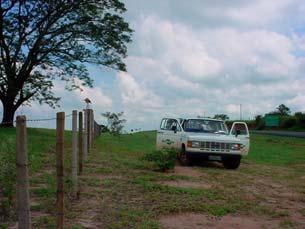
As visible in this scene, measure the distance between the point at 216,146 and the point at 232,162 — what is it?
0.81m

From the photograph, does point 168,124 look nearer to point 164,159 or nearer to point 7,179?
point 164,159

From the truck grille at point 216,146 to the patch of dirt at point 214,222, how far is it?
8436mm

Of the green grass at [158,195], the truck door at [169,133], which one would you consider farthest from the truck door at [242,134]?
the green grass at [158,195]

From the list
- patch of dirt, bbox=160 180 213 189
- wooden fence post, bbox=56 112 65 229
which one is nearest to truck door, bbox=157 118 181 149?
patch of dirt, bbox=160 180 213 189

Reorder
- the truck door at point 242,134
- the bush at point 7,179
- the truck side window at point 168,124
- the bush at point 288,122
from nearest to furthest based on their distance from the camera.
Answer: the bush at point 7,179, the truck door at point 242,134, the truck side window at point 168,124, the bush at point 288,122

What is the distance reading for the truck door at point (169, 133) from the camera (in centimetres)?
1884

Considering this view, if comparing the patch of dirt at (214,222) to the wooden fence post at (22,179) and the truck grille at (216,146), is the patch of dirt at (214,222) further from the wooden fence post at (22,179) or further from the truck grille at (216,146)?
the truck grille at (216,146)

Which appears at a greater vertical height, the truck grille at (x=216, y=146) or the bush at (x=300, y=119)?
the bush at (x=300, y=119)

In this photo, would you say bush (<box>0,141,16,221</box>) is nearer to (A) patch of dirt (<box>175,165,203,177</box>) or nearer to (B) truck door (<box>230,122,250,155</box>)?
(A) patch of dirt (<box>175,165,203,177</box>)

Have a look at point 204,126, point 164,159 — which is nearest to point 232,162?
point 204,126

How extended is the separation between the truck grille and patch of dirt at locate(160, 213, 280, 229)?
8.44 metres

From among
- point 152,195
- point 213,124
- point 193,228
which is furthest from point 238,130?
point 193,228

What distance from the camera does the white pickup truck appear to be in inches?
679

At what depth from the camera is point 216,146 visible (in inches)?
682
